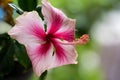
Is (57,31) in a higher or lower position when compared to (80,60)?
higher

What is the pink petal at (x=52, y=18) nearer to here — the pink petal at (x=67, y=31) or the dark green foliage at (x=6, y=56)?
Answer: the pink petal at (x=67, y=31)

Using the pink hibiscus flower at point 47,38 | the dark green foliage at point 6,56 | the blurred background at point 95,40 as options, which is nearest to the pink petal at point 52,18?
the pink hibiscus flower at point 47,38

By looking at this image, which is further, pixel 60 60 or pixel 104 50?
pixel 104 50

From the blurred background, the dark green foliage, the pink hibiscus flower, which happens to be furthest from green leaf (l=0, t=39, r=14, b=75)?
the blurred background

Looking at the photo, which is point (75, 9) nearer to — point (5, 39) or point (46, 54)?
point (5, 39)

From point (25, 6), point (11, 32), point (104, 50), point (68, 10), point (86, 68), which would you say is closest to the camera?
point (11, 32)

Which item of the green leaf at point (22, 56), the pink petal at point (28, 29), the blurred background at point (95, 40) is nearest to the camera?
the pink petal at point (28, 29)

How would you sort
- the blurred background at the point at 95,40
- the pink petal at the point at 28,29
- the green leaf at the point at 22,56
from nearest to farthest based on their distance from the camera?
the pink petal at the point at 28,29
the green leaf at the point at 22,56
the blurred background at the point at 95,40

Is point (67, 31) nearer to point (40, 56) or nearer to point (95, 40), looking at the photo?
point (40, 56)

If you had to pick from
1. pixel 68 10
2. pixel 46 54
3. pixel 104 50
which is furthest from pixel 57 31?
pixel 104 50
